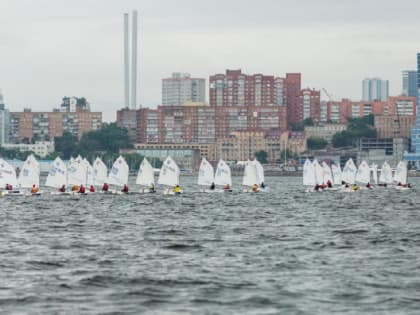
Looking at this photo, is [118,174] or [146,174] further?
[146,174]

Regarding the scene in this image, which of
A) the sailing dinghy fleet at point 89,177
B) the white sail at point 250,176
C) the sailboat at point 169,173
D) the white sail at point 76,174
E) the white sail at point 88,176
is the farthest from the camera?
the white sail at point 250,176

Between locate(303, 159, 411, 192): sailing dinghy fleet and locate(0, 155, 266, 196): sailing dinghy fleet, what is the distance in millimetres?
7555

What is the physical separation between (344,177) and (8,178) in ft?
128

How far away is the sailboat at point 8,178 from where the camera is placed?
94250 mm

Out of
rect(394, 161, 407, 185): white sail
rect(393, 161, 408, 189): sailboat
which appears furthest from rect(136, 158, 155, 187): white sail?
rect(394, 161, 407, 185): white sail

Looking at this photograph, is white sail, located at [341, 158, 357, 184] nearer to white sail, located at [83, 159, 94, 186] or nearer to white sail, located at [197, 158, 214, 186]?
white sail, located at [197, 158, 214, 186]

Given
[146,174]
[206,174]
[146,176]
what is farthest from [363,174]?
[146,176]

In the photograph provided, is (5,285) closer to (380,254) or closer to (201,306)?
(201,306)

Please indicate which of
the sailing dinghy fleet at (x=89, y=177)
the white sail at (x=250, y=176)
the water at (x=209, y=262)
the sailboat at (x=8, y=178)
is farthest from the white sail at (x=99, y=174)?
the water at (x=209, y=262)

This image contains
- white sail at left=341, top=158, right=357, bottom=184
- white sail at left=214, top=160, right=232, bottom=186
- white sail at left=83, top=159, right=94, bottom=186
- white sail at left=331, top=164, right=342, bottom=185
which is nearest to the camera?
white sail at left=83, top=159, right=94, bottom=186

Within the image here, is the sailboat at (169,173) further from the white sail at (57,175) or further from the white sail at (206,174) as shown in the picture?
the white sail at (57,175)

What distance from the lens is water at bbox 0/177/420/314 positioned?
113ft

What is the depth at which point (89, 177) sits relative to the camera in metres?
103

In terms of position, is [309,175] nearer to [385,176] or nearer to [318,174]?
[318,174]
